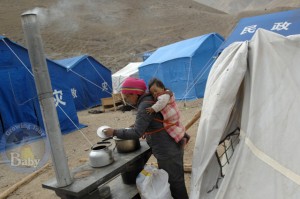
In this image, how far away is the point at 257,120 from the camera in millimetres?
2016

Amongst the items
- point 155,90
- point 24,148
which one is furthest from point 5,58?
point 155,90

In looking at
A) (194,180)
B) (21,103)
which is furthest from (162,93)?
(21,103)

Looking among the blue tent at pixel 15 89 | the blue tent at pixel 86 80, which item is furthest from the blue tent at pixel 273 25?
the blue tent at pixel 86 80

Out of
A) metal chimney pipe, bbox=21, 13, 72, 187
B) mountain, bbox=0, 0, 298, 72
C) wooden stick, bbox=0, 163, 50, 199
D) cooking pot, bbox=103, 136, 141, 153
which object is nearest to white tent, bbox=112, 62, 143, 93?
wooden stick, bbox=0, 163, 50, 199

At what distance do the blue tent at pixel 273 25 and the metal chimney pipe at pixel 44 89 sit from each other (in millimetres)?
5765

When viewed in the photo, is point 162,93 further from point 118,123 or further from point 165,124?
point 118,123

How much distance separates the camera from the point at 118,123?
858 centimetres

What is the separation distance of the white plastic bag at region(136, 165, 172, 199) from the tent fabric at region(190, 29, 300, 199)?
34 centimetres

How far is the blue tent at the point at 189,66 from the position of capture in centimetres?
1055

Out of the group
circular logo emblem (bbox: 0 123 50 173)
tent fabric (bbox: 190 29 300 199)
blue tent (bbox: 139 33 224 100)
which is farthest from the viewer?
blue tent (bbox: 139 33 224 100)

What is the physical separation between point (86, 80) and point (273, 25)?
8399 millimetres

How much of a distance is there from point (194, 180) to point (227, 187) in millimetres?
390

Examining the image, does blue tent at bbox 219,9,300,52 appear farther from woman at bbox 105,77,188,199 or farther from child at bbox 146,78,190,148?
woman at bbox 105,77,188,199

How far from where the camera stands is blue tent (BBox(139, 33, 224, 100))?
10.5 meters
